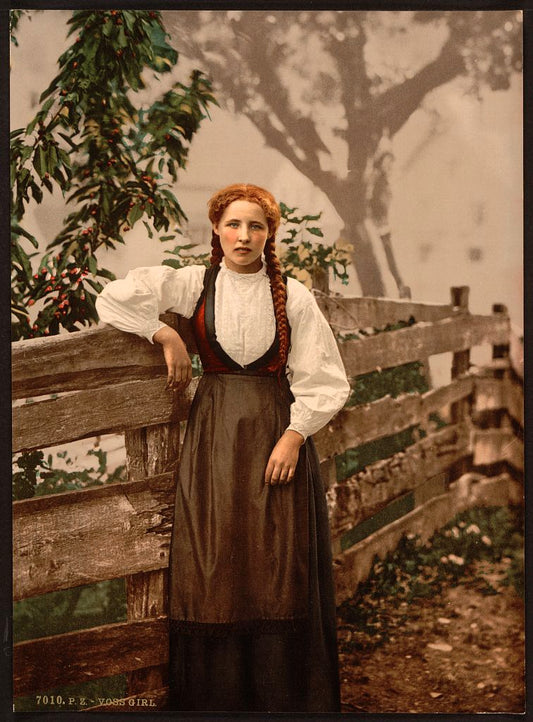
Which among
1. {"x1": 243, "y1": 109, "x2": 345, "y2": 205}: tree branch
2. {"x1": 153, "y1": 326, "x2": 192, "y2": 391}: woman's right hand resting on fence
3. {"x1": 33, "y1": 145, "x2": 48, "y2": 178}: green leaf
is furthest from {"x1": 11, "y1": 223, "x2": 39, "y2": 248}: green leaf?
{"x1": 243, "y1": 109, "x2": 345, "y2": 205}: tree branch

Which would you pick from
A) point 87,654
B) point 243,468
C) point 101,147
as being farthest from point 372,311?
point 87,654

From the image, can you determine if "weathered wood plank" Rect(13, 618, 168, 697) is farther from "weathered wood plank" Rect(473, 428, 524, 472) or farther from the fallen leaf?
"weathered wood plank" Rect(473, 428, 524, 472)

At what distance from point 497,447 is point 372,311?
632mm

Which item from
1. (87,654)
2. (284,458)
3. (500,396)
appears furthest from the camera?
(500,396)

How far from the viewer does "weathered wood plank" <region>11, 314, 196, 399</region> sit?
2.19m

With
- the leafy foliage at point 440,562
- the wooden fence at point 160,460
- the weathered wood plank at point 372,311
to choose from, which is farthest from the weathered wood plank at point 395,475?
the weathered wood plank at point 372,311

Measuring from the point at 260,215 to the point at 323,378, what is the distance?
56cm

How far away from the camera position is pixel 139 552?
87.7 inches

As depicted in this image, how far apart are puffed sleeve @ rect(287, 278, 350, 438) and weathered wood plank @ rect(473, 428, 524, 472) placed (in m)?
0.51

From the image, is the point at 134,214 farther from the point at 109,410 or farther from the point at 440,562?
the point at 440,562

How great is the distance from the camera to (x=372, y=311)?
2.37 m

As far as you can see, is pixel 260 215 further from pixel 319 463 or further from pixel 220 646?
pixel 220 646

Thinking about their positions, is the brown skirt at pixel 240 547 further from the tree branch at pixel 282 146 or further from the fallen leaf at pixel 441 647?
the tree branch at pixel 282 146

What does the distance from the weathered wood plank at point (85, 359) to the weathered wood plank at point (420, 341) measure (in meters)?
0.58
